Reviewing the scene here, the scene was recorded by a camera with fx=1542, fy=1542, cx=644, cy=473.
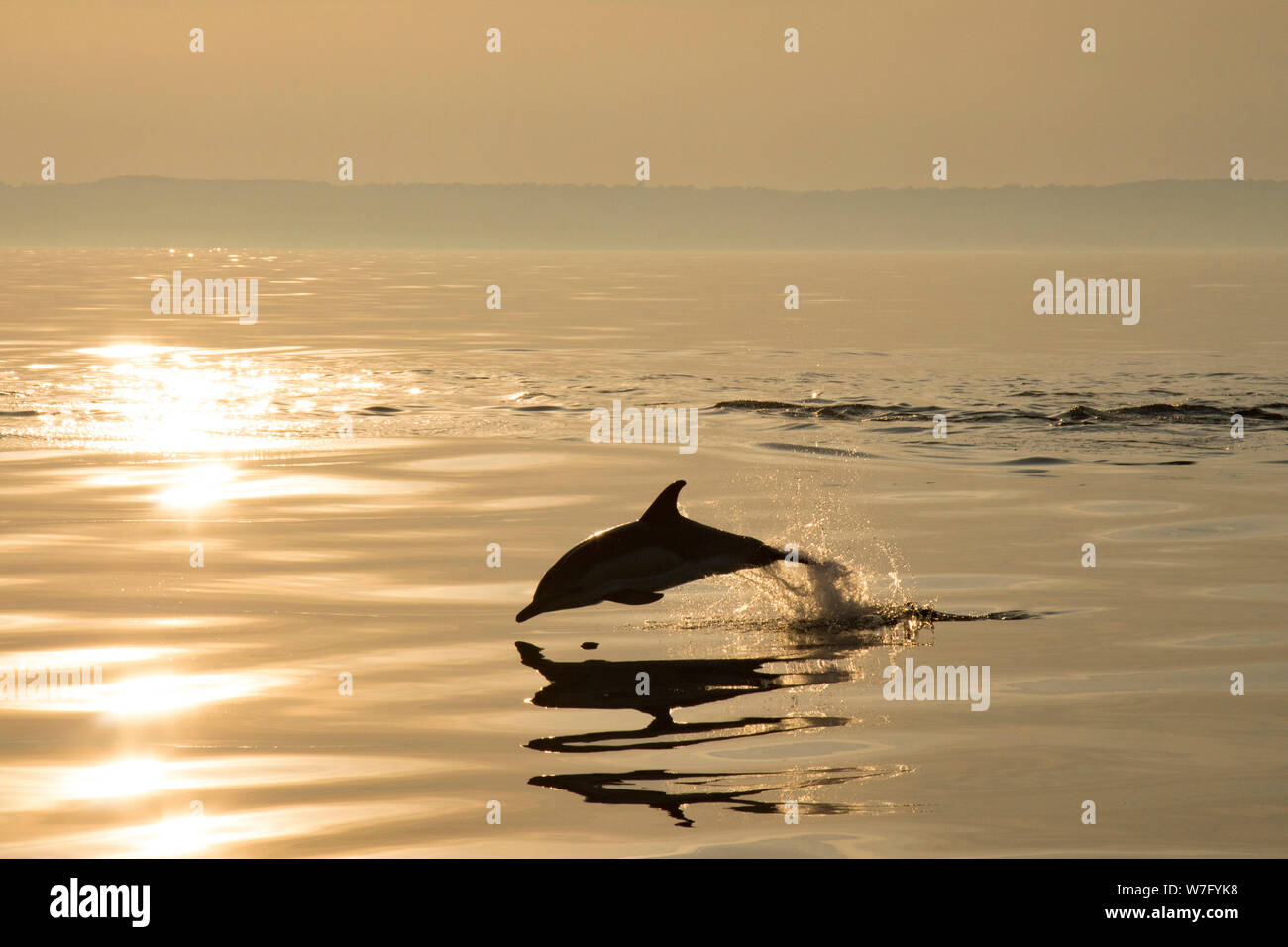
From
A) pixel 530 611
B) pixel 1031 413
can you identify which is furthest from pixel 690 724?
pixel 1031 413

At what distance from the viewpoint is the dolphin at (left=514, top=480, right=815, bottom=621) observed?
14.2 metres

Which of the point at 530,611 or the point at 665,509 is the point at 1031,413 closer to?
the point at 665,509

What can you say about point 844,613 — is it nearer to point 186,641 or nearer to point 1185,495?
point 186,641

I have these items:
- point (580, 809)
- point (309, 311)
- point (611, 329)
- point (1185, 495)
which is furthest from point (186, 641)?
point (309, 311)

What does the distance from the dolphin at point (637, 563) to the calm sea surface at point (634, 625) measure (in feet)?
1.53

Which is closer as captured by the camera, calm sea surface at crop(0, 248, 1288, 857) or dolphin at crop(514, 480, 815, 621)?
calm sea surface at crop(0, 248, 1288, 857)

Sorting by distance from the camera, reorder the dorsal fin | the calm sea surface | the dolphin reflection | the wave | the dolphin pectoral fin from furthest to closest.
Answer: the wave
the dorsal fin
the dolphin pectoral fin
the dolphin reflection
the calm sea surface

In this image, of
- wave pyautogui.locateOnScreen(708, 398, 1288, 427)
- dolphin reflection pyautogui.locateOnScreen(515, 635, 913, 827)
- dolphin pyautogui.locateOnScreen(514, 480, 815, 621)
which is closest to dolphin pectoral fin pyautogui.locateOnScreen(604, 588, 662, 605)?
dolphin pyautogui.locateOnScreen(514, 480, 815, 621)

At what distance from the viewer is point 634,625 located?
49.1 ft

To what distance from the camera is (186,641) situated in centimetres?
1396

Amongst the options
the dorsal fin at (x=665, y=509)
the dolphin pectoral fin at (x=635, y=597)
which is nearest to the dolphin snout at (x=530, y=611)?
the dolphin pectoral fin at (x=635, y=597)

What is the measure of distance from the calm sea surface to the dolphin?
1.53ft

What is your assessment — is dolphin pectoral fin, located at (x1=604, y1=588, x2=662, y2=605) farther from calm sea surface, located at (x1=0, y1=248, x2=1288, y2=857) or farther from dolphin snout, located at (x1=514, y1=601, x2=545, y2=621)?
dolphin snout, located at (x1=514, y1=601, x2=545, y2=621)
